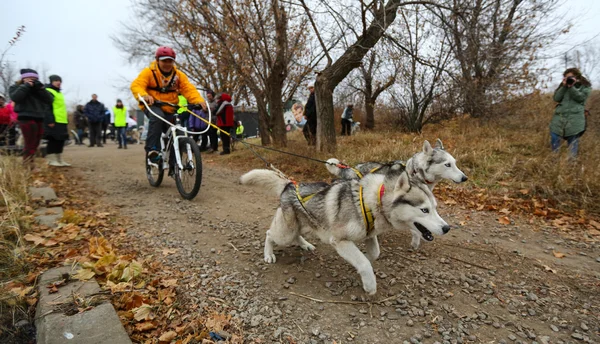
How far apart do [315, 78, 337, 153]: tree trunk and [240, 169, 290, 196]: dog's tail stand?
4.93 meters

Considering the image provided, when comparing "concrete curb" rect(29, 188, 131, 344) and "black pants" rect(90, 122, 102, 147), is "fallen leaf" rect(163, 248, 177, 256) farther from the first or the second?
"black pants" rect(90, 122, 102, 147)

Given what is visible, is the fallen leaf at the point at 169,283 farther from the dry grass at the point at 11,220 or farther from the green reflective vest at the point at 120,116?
the green reflective vest at the point at 120,116

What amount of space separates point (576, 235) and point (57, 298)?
599 cm

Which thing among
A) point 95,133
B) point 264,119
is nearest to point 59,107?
point 264,119

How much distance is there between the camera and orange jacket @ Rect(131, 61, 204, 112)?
16.4 feet

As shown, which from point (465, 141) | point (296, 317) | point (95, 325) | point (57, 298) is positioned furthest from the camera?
point (465, 141)

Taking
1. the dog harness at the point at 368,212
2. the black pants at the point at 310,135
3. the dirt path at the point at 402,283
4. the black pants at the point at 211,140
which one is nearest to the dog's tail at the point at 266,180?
the dirt path at the point at 402,283

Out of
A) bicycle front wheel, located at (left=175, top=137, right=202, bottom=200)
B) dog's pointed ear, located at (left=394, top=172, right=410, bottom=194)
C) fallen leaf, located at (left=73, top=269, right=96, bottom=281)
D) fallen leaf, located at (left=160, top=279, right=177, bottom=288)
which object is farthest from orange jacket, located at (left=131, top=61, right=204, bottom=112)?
dog's pointed ear, located at (left=394, top=172, right=410, bottom=194)

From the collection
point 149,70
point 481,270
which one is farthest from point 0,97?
point 481,270

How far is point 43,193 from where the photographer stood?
14.9 feet

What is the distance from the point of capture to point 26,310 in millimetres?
2230

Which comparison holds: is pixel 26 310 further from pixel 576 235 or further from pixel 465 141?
pixel 465 141

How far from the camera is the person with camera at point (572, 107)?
5.80 meters

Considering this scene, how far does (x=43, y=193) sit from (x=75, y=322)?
146 inches
